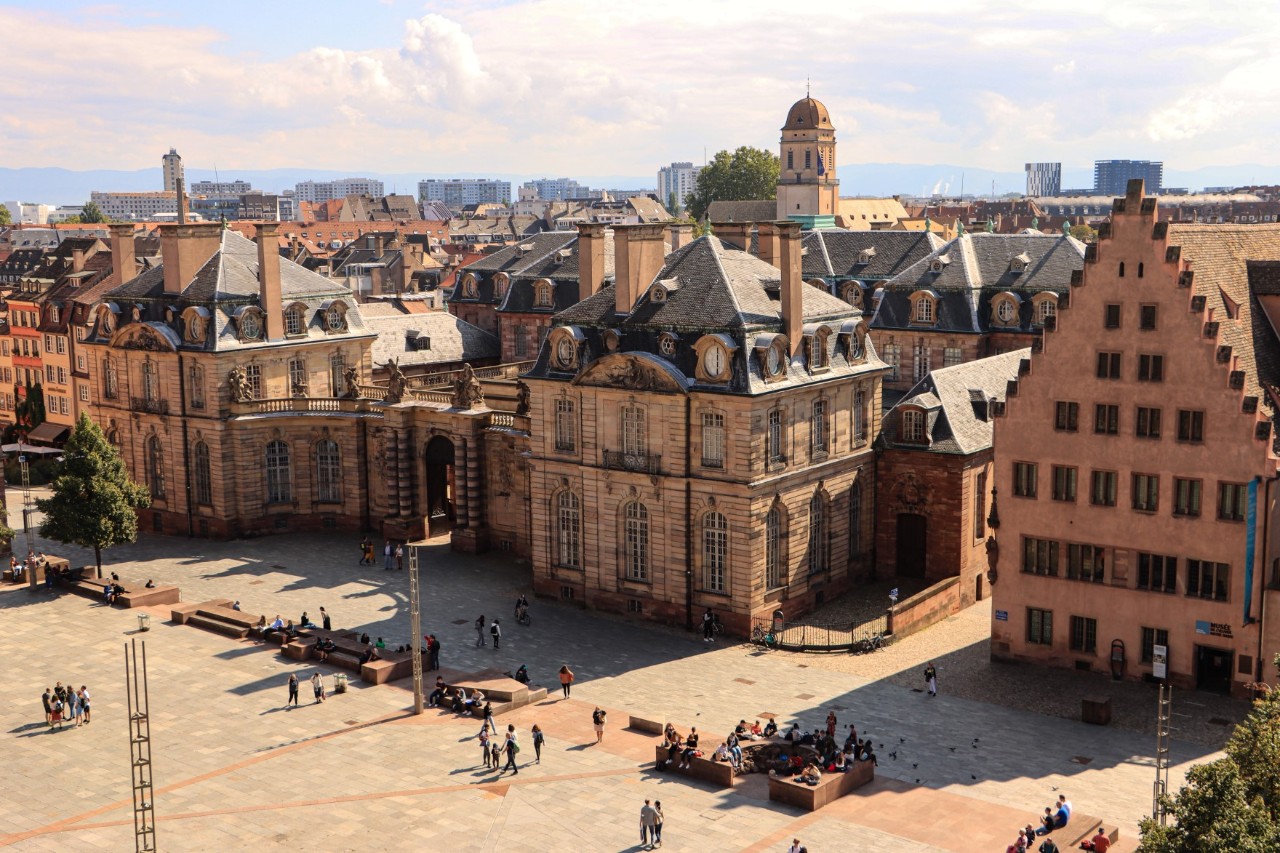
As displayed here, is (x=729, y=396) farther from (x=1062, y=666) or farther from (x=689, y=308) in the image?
(x=1062, y=666)

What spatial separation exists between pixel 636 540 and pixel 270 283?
105ft

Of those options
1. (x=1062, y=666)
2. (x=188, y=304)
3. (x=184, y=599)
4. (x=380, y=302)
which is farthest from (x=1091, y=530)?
(x=380, y=302)

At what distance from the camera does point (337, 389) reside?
9206 centimetres

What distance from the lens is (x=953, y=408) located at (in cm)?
7431

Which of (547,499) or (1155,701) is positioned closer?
(1155,701)

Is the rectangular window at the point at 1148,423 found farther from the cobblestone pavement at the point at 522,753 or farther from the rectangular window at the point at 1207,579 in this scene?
the cobblestone pavement at the point at 522,753

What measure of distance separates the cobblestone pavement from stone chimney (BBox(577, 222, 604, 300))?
18094 millimetres

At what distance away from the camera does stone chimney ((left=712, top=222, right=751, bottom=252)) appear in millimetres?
93000

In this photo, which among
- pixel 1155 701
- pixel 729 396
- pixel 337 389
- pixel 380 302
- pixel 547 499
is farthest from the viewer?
pixel 380 302

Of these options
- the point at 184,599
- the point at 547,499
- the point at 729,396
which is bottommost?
the point at 184,599

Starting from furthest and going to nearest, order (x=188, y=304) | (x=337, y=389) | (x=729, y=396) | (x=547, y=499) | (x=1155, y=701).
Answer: (x=337, y=389) → (x=188, y=304) → (x=547, y=499) → (x=729, y=396) → (x=1155, y=701)

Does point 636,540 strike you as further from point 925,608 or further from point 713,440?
point 925,608

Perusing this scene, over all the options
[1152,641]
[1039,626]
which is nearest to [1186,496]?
[1152,641]

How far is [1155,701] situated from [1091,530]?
24.1 ft
